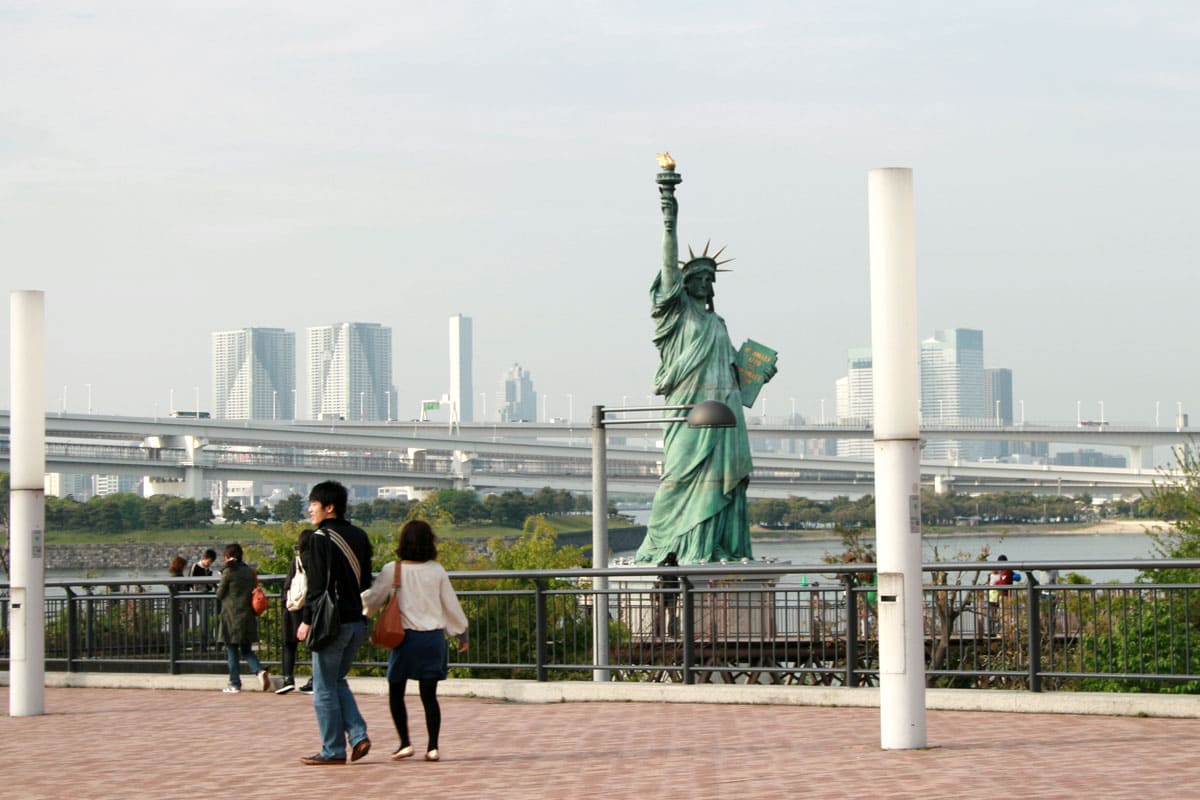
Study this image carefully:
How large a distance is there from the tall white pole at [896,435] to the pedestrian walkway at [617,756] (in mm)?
648

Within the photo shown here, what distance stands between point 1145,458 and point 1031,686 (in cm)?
9020

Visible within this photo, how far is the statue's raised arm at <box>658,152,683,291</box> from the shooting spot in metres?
27.5

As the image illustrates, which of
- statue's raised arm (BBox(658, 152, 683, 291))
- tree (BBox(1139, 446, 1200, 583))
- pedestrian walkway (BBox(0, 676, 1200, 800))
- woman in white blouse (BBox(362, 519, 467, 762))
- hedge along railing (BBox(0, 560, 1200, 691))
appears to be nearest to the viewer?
pedestrian walkway (BBox(0, 676, 1200, 800))

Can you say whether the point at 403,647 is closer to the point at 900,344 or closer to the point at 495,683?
the point at 900,344

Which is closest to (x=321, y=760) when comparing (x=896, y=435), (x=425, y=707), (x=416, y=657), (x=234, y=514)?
(x=425, y=707)

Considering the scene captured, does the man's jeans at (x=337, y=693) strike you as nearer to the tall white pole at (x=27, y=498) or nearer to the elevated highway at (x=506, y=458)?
the tall white pole at (x=27, y=498)

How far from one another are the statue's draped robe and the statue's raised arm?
39 centimetres

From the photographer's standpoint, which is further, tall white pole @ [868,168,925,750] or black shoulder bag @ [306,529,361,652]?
tall white pole @ [868,168,925,750]

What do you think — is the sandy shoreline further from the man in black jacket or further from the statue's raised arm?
the man in black jacket

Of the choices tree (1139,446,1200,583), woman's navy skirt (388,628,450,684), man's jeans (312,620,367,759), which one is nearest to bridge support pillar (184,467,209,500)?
tree (1139,446,1200,583)

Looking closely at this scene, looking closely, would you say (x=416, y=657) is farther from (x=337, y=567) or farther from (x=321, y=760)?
(x=321, y=760)

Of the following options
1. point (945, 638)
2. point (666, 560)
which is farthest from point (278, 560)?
point (945, 638)

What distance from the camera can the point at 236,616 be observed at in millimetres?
15648

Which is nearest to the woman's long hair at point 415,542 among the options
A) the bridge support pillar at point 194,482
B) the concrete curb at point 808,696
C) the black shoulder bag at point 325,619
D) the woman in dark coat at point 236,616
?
the black shoulder bag at point 325,619
